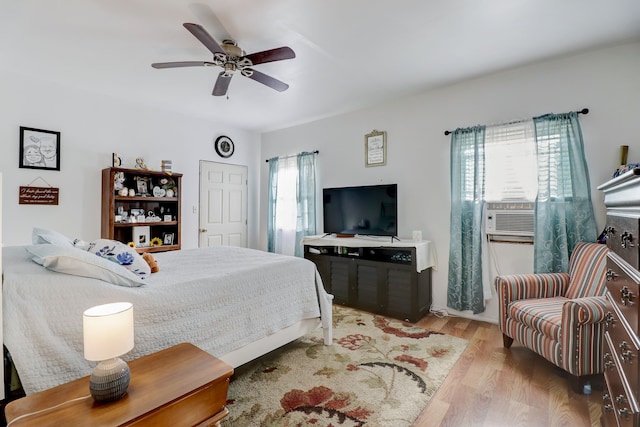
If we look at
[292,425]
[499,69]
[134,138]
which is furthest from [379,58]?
[134,138]

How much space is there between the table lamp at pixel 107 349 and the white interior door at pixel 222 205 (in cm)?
374

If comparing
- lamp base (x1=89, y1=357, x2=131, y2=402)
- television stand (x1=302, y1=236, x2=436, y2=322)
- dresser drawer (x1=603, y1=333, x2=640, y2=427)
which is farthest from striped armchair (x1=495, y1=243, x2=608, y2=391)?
lamp base (x1=89, y1=357, x2=131, y2=402)

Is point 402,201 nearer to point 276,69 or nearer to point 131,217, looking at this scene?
point 276,69

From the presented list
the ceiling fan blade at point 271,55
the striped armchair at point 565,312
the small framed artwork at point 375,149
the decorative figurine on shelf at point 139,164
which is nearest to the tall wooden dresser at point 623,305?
the striped armchair at point 565,312

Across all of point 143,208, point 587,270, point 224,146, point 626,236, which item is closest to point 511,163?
point 587,270

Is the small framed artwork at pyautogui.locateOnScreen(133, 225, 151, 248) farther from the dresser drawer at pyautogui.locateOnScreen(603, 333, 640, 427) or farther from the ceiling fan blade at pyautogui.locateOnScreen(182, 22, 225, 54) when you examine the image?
the dresser drawer at pyautogui.locateOnScreen(603, 333, 640, 427)

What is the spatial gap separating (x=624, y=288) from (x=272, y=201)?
447 cm

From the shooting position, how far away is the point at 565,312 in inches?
76.9

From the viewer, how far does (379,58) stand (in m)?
2.81

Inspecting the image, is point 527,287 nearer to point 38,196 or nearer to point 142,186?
point 142,186

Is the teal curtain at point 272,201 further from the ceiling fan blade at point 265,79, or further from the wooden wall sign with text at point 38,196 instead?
the wooden wall sign with text at point 38,196

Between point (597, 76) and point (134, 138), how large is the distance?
16.7 ft

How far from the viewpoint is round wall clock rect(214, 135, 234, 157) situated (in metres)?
4.92

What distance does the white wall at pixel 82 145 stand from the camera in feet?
10.3
